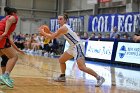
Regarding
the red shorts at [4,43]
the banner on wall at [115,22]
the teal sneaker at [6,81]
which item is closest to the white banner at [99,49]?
the banner on wall at [115,22]

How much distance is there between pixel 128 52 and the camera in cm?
1395

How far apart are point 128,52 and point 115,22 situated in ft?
23.4

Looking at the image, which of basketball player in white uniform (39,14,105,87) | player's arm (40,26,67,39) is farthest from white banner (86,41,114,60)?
player's arm (40,26,67,39)

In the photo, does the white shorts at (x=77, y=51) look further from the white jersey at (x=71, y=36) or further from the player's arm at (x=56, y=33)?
the player's arm at (x=56, y=33)

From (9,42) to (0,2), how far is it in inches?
1034

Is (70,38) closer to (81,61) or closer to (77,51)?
(77,51)

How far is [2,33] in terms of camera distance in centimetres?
671

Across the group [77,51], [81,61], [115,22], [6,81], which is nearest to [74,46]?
[77,51]

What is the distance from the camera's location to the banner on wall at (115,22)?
19.2 meters

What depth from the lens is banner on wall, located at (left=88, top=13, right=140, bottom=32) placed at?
19.2 m

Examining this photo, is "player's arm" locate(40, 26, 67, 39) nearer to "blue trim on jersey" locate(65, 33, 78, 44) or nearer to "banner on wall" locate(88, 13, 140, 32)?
"blue trim on jersey" locate(65, 33, 78, 44)

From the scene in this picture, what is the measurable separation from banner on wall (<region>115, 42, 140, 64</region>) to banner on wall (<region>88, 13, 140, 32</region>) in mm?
4688

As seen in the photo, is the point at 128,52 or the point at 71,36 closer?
the point at 71,36

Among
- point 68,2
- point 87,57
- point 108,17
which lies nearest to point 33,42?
point 108,17
